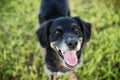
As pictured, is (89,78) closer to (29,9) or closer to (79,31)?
(79,31)

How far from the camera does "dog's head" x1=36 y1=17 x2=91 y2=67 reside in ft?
14.0

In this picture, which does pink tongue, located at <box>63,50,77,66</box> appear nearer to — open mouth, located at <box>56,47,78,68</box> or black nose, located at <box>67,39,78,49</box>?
open mouth, located at <box>56,47,78,68</box>

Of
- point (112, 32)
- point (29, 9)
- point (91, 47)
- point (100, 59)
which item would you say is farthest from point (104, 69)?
point (29, 9)

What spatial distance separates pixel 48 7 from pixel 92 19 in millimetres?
1227

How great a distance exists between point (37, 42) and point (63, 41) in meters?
1.90

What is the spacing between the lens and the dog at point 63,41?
4.31m

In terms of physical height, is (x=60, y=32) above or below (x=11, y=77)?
above

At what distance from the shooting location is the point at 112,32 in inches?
244

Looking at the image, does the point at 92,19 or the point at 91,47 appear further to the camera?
the point at 92,19

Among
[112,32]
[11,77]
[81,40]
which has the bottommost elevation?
[11,77]

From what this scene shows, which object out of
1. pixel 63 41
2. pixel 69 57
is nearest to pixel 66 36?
pixel 63 41

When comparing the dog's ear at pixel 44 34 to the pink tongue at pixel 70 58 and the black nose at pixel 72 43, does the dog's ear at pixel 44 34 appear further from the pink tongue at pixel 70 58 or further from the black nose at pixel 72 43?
the black nose at pixel 72 43

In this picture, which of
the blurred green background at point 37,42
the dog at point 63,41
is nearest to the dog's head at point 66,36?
the dog at point 63,41

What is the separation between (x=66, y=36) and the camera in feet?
14.0
